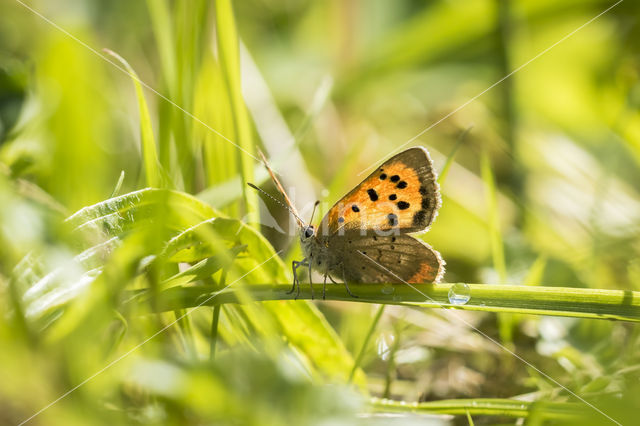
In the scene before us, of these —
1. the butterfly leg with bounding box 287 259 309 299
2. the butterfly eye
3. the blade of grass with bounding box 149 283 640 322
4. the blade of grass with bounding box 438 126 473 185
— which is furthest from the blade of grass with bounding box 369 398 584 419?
the blade of grass with bounding box 438 126 473 185

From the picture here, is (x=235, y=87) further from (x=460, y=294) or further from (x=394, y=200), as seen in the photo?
(x=460, y=294)

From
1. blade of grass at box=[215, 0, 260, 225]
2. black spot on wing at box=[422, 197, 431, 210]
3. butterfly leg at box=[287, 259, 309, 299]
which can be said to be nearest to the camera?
butterfly leg at box=[287, 259, 309, 299]

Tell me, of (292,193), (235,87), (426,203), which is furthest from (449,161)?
(292,193)

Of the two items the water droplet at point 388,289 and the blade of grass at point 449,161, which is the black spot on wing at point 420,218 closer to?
the blade of grass at point 449,161

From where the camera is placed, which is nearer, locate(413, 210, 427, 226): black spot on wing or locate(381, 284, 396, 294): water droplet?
locate(381, 284, 396, 294): water droplet

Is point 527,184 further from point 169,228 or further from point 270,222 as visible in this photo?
point 169,228

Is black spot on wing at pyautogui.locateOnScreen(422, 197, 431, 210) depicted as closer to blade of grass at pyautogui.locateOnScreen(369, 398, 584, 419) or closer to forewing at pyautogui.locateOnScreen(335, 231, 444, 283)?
forewing at pyautogui.locateOnScreen(335, 231, 444, 283)
